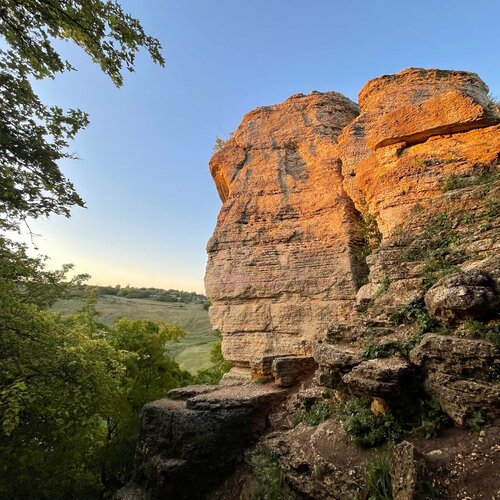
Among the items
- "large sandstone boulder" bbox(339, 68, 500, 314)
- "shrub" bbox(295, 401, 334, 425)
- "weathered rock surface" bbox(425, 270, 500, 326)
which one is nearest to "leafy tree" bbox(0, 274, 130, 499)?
"shrub" bbox(295, 401, 334, 425)

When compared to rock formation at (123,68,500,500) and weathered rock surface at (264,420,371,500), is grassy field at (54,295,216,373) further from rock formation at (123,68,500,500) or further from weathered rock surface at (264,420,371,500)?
weathered rock surface at (264,420,371,500)

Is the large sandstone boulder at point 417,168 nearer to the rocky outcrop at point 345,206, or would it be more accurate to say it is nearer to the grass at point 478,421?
the rocky outcrop at point 345,206

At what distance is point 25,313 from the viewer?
764cm

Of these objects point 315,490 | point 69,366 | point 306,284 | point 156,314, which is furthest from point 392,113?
point 156,314

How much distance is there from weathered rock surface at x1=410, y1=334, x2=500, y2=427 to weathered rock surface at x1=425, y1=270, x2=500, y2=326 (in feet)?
2.11

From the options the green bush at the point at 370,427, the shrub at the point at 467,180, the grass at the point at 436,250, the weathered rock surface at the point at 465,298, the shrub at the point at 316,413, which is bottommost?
the shrub at the point at 316,413

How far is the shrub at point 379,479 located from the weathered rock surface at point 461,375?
1.47 metres

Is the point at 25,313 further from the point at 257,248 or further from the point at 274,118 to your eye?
the point at 274,118

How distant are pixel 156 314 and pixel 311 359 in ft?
219

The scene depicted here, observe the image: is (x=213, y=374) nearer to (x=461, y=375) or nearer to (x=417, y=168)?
(x=417, y=168)

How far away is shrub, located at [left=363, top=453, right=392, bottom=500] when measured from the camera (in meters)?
4.92

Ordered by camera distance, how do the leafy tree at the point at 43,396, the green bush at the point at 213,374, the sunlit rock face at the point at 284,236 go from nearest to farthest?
1. the leafy tree at the point at 43,396
2. the sunlit rock face at the point at 284,236
3. the green bush at the point at 213,374

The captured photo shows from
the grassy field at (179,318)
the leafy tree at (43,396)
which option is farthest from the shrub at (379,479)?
the grassy field at (179,318)

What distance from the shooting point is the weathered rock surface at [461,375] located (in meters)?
5.07
